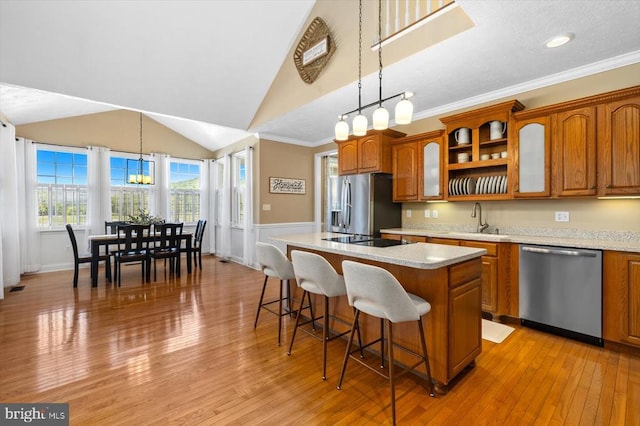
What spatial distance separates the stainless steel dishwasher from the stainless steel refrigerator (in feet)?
6.26

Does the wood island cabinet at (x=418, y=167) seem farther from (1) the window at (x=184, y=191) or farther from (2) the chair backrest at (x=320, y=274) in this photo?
(1) the window at (x=184, y=191)

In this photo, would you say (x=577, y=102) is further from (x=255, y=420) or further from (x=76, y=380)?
(x=76, y=380)

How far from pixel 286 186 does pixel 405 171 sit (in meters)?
2.58

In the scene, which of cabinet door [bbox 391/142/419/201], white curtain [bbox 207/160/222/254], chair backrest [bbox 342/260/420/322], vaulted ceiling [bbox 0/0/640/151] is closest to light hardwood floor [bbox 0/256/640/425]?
chair backrest [bbox 342/260/420/322]

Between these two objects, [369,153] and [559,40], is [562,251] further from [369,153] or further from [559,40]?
[369,153]

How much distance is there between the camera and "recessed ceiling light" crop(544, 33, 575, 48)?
2.41 metres

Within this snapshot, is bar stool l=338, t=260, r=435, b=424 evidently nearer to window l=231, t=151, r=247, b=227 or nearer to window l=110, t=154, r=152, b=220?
window l=231, t=151, r=247, b=227

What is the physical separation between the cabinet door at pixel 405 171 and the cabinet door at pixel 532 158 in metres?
1.27

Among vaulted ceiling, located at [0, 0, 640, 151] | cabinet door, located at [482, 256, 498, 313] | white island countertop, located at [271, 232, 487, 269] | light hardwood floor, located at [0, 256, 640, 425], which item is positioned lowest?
light hardwood floor, located at [0, 256, 640, 425]

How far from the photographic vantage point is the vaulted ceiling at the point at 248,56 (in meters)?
2.38

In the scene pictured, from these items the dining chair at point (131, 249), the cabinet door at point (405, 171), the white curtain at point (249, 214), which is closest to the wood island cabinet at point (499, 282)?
the cabinet door at point (405, 171)

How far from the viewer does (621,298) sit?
8.11 feet

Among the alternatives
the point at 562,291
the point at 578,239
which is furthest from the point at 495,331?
the point at 578,239

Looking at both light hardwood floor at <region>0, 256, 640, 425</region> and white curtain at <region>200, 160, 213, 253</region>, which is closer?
light hardwood floor at <region>0, 256, 640, 425</region>
